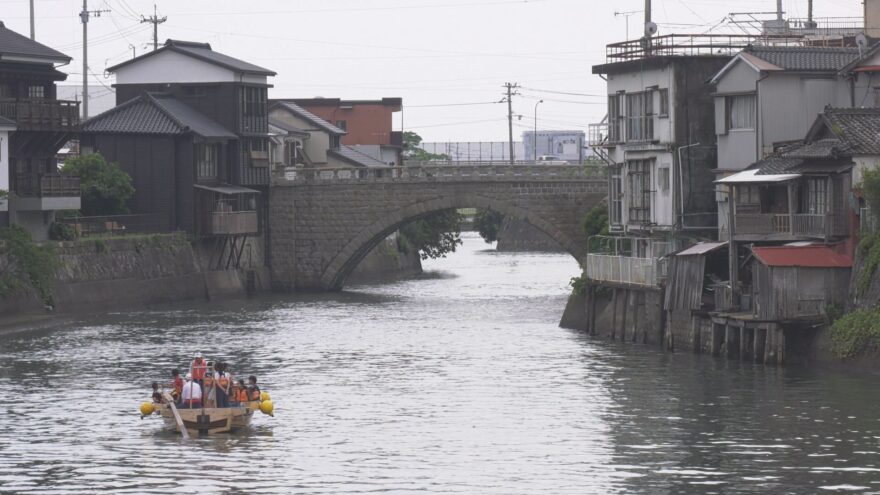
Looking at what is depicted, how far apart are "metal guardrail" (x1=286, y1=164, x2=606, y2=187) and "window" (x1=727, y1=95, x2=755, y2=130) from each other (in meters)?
25.6

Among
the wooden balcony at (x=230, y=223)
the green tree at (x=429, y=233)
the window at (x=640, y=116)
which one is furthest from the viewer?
the green tree at (x=429, y=233)

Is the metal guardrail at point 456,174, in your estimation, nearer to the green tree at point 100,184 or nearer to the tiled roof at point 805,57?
the green tree at point 100,184

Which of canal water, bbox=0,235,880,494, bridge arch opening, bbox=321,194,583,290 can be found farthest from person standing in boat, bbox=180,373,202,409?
bridge arch opening, bbox=321,194,583,290

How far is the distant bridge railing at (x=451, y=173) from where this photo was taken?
86250 mm

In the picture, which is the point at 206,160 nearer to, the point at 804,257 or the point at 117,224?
the point at 117,224

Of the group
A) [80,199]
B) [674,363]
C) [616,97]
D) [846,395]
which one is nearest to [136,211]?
[80,199]

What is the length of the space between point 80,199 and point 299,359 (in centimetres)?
2447

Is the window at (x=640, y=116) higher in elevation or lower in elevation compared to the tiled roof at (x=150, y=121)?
lower

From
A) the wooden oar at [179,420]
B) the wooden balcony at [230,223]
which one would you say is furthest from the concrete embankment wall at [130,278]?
the wooden oar at [179,420]

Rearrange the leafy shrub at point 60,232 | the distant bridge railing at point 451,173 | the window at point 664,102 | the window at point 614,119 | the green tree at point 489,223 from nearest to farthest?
the window at point 664,102, the window at point 614,119, the leafy shrub at point 60,232, the distant bridge railing at point 451,173, the green tree at point 489,223

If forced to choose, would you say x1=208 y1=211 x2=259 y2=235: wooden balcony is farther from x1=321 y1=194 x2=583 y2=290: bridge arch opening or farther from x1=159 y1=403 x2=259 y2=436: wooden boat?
x1=159 y1=403 x2=259 y2=436: wooden boat

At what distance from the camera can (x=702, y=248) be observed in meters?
55.5

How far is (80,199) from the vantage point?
7800 centimetres

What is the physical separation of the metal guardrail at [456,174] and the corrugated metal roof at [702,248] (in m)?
28.9
